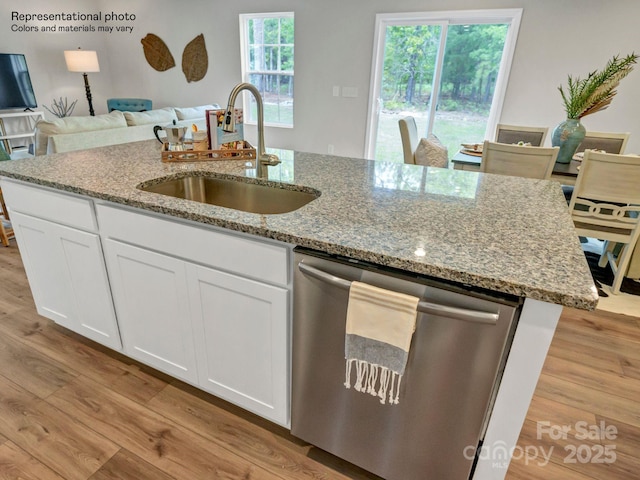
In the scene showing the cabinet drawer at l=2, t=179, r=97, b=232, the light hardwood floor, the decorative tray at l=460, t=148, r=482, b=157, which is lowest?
the light hardwood floor

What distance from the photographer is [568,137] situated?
2.80m

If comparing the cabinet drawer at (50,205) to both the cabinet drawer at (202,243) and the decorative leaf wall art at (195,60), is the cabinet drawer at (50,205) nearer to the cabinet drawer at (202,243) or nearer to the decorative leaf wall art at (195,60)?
the cabinet drawer at (202,243)

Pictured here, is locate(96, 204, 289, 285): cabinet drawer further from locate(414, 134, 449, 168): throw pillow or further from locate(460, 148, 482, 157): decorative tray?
locate(460, 148, 482, 157): decorative tray

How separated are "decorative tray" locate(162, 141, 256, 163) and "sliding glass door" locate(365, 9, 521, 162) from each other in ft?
11.3

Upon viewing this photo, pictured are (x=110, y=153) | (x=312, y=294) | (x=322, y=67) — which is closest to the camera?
(x=312, y=294)

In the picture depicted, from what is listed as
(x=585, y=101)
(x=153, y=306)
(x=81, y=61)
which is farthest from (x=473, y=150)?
(x=81, y=61)

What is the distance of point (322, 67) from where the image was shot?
16.9ft

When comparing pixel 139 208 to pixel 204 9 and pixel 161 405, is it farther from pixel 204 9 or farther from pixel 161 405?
pixel 204 9

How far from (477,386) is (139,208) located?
124 centimetres

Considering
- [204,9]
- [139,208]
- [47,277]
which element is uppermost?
[204,9]

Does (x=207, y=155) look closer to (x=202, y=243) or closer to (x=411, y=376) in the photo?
(x=202, y=243)

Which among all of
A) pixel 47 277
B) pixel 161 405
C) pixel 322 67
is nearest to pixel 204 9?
pixel 322 67

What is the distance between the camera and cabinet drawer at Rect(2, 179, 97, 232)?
152 cm

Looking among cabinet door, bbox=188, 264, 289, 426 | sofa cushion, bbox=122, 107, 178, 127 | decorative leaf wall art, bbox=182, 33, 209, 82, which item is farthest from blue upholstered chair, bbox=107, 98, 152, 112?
cabinet door, bbox=188, 264, 289, 426
